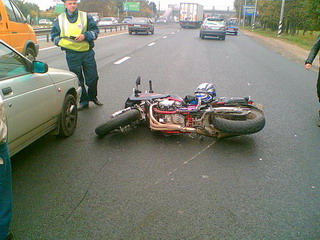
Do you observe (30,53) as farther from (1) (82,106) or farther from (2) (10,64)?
(2) (10,64)

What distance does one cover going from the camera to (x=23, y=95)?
11.7 ft

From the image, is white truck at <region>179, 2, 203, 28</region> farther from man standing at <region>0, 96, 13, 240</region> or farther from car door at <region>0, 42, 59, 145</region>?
man standing at <region>0, 96, 13, 240</region>

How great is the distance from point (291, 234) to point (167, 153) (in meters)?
1.92

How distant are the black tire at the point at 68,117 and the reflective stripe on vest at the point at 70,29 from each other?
1.22 metres

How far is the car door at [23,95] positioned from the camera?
335 cm

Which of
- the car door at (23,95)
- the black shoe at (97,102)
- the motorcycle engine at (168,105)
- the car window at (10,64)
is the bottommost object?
the black shoe at (97,102)

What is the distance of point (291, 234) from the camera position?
2.77m

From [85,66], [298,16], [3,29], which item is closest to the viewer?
[85,66]

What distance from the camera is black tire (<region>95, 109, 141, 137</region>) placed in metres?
4.68

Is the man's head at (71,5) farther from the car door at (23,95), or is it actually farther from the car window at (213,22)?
the car window at (213,22)

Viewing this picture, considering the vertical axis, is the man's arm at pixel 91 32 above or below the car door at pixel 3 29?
above

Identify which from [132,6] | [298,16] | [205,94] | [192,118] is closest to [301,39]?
[298,16]

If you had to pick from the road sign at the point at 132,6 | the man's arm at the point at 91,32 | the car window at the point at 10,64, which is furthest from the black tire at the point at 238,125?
the road sign at the point at 132,6

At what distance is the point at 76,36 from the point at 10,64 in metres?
2.17
